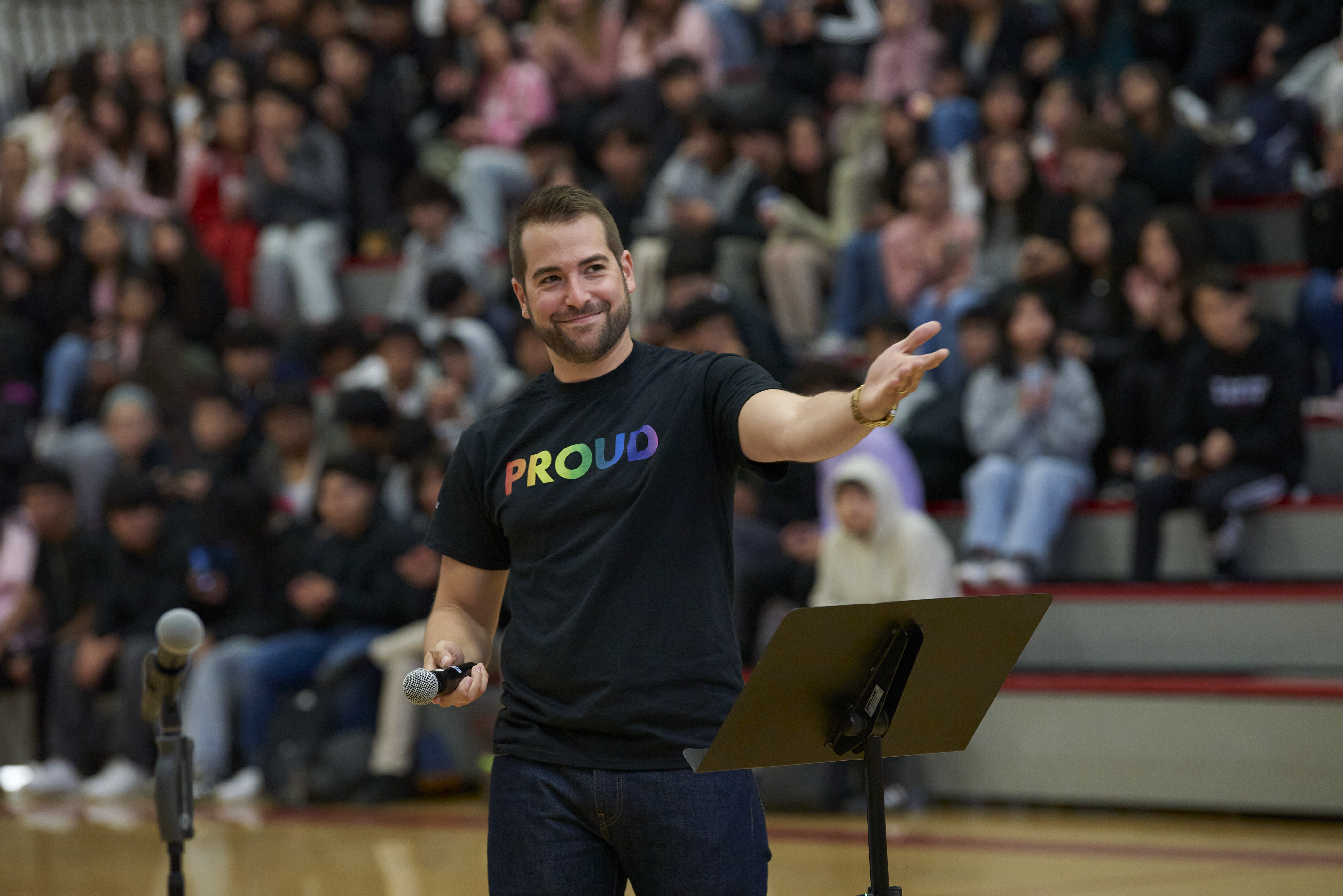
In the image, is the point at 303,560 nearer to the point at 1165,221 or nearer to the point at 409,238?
the point at 409,238

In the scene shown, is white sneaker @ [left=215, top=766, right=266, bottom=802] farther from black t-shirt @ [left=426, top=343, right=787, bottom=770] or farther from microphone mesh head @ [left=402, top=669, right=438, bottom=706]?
microphone mesh head @ [left=402, top=669, right=438, bottom=706]

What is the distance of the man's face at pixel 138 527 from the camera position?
8844mm

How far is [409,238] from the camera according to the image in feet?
36.2

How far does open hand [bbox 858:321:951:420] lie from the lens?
2275mm

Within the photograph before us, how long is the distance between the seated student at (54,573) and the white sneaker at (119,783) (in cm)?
79

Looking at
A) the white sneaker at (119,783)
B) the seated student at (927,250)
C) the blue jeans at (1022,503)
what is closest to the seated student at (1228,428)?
the blue jeans at (1022,503)

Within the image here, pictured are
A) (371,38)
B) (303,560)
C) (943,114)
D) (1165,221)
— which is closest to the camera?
(1165,221)

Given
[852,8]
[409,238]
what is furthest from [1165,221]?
[409,238]

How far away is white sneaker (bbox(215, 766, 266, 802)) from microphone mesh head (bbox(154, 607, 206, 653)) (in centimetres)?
464

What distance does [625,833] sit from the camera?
2631 millimetres

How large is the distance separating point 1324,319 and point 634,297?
4.17 m

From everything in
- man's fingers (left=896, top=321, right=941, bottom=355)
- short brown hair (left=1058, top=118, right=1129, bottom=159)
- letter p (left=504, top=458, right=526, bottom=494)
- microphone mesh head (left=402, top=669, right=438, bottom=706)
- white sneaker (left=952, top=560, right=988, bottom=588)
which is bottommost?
white sneaker (left=952, top=560, right=988, bottom=588)

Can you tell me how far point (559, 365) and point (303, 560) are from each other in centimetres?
579

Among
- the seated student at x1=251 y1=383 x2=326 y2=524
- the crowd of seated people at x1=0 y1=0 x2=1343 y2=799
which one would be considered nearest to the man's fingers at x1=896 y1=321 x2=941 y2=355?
the crowd of seated people at x1=0 y1=0 x2=1343 y2=799
